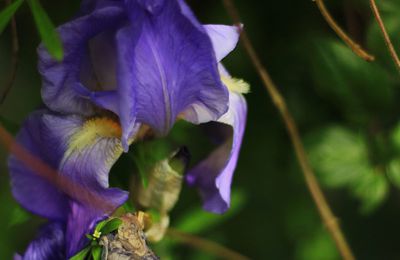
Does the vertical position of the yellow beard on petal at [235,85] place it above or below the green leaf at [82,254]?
above

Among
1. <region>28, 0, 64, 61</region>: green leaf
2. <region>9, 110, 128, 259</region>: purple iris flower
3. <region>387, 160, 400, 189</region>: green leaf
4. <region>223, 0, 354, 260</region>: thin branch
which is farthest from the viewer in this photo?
<region>387, 160, 400, 189</region>: green leaf

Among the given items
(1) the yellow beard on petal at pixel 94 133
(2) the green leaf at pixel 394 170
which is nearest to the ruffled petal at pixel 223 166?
(1) the yellow beard on petal at pixel 94 133

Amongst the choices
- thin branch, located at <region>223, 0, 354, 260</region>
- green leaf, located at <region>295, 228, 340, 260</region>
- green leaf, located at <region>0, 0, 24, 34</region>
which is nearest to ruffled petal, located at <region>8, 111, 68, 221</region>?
green leaf, located at <region>0, 0, 24, 34</region>

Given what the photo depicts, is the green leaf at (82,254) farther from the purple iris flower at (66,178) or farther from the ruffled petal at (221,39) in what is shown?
the ruffled petal at (221,39)

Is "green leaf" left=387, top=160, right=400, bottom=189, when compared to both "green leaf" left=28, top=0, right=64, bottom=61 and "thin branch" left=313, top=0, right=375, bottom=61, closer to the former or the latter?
"thin branch" left=313, top=0, right=375, bottom=61

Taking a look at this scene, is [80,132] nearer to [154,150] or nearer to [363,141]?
[154,150]

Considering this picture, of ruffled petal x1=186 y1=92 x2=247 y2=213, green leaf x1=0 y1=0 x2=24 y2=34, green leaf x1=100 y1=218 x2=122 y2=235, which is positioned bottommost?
ruffled petal x1=186 y1=92 x2=247 y2=213

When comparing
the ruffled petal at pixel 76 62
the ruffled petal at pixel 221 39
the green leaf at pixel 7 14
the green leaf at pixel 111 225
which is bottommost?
the green leaf at pixel 111 225
